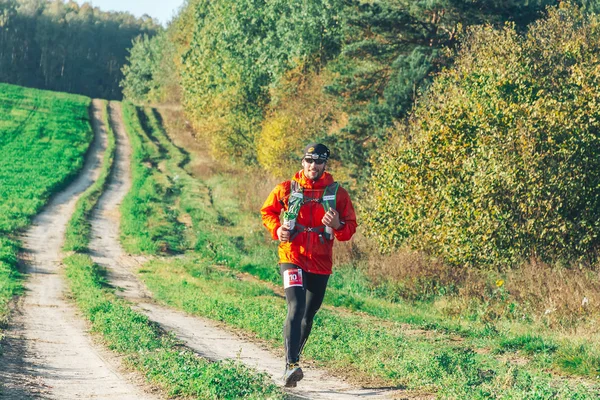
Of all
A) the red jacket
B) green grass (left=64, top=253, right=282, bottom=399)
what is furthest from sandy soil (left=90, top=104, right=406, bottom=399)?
the red jacket

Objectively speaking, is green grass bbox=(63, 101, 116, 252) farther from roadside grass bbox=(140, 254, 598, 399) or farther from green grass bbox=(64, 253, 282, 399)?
green grass bbox=(64, 253, 282, 399)

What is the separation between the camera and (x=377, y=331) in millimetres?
12422

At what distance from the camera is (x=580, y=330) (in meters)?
13.4

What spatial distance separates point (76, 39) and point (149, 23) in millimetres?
28071

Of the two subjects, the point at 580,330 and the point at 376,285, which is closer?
the point at 580,330

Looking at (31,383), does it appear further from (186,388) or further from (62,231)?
(62,231)

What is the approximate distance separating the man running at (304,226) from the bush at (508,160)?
1127 centimetres

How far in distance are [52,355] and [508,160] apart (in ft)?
41.6

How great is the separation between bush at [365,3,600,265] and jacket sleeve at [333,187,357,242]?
1110 cm

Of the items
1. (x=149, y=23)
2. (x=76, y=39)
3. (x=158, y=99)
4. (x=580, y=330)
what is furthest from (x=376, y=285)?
(x=149, y=23)

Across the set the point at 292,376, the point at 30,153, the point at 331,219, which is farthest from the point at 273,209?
the point at 30,153

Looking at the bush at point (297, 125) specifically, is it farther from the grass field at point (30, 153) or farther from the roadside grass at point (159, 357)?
the roadside grass at point (159, 357)

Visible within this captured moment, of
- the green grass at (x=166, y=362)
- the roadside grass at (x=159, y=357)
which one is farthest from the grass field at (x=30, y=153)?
the green grass at (x=166, y=362)

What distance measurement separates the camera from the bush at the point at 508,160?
19.2 m
